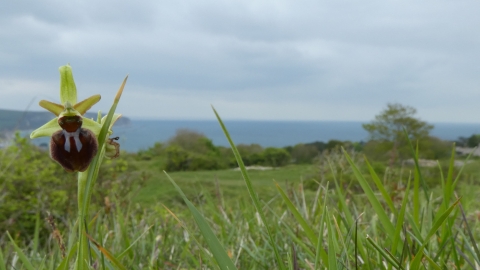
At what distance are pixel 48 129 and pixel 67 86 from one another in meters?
0.10

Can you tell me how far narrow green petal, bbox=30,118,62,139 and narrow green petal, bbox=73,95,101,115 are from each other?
0.16 feet

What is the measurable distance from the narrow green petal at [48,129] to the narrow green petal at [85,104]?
0.05 m

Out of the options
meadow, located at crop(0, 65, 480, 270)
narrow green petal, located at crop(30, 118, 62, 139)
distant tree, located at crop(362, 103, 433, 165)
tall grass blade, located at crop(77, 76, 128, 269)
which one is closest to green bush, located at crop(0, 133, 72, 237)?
meadow, located at crop(0, 65, 480, 270)

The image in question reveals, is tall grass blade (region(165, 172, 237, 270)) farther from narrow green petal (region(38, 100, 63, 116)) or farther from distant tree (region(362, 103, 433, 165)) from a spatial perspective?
distant tree (region(362, 103, 433, 165))

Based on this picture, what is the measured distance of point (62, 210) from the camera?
225 inches

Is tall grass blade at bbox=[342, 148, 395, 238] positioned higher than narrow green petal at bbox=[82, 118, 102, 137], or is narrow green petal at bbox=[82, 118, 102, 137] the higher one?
narrow green petal at bbox=[82, 118, 102, 137]

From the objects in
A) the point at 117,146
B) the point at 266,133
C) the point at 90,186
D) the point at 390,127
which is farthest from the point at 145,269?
the point at 266,133

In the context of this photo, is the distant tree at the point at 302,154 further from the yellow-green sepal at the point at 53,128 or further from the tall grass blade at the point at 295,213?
the yellow-green sepal at the point at 53,128

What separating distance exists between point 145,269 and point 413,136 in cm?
1580

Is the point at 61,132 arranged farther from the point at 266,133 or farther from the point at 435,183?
the point at 266,133

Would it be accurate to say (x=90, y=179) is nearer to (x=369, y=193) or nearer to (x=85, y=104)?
(x=85, y=104)

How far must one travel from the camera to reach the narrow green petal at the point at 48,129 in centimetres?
83

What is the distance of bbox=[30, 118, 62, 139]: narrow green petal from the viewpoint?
83cm

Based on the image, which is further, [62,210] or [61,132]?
[62,210]
